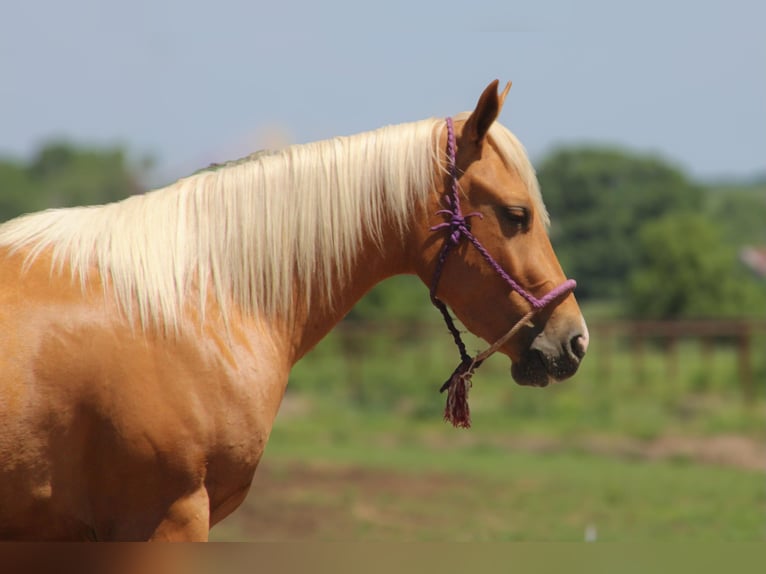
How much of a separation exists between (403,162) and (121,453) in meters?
1.34

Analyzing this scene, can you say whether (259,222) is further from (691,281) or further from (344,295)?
(691,281)

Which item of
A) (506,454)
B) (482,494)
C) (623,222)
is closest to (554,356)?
(482,494)

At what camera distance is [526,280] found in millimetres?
3348

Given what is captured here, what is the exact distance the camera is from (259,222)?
3.31m

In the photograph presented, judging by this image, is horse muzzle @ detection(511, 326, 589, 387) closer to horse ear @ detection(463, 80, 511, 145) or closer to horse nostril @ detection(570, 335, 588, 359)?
horse nostril @ detection(570, 335, 588, 359)

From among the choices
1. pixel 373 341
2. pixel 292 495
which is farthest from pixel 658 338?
pixel 292 495

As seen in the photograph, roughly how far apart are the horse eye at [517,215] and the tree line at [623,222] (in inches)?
976

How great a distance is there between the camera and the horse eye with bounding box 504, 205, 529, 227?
3328 mm

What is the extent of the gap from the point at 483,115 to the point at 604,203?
5114 centimetres

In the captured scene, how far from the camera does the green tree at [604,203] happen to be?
152 feet

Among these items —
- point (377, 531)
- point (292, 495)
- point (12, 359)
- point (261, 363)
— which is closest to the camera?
A: point (12, 359)

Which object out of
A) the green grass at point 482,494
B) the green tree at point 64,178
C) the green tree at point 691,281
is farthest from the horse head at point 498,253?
the green tree at point 64,178

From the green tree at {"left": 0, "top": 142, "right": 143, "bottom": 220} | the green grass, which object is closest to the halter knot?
A: the green grass

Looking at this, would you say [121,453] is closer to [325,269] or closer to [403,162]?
[325,269]
